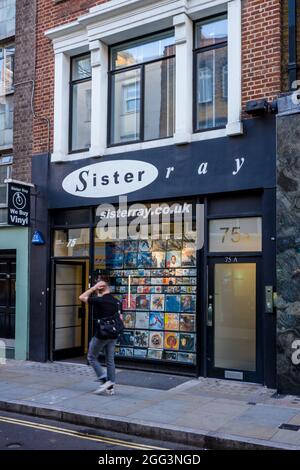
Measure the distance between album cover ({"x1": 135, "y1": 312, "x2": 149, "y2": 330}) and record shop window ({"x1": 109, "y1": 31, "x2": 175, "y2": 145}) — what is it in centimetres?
357

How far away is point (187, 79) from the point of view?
10.3 metres

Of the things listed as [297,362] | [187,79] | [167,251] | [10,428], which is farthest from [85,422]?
[187,79]

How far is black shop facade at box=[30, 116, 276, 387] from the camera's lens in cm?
941

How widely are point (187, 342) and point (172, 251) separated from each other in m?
1.78

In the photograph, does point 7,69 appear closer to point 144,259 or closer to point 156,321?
point 144,259

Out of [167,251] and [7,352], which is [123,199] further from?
[7,352]

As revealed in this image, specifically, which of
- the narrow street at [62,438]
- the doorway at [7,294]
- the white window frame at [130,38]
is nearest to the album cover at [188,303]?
the white window frame at [130,38]

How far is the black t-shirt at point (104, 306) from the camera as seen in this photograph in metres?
8.64

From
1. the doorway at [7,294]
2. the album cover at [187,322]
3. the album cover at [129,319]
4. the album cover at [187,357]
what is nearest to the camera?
the album cover at [187,357]

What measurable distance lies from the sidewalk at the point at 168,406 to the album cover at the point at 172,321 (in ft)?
3.07

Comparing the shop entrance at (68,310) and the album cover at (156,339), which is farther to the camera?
the shop entrance at (68,310)

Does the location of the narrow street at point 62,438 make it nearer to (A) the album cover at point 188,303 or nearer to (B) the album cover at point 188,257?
(A) the album cover at point 188,303

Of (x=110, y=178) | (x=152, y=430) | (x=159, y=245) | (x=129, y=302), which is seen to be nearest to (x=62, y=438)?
(x=152, y=430)

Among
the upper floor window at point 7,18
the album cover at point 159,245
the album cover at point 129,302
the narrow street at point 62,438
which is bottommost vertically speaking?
the narrow street at point 62,438
